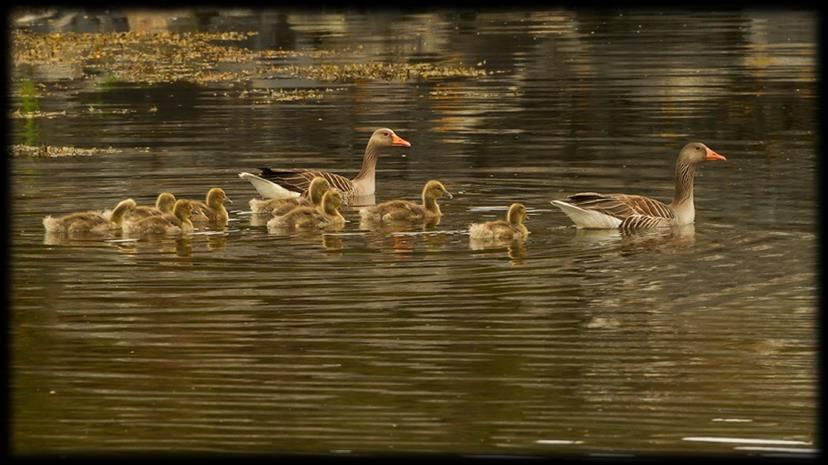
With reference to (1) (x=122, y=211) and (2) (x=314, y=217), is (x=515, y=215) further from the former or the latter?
(1) (x=122, y=211)

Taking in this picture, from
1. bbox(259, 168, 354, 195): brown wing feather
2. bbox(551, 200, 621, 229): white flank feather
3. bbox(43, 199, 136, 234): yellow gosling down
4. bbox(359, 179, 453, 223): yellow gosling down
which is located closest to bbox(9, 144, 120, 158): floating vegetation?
bbox(259, 168, 354, 195): brown wing feather

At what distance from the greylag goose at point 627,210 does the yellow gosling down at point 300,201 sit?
99.2 inches

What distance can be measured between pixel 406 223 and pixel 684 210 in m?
2.59

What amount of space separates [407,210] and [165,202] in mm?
2286

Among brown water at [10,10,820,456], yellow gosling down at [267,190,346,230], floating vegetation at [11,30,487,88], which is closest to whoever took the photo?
brown water at [10,10,820,456]

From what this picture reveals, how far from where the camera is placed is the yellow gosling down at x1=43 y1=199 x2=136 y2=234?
618 inches

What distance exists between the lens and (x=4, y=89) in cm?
509

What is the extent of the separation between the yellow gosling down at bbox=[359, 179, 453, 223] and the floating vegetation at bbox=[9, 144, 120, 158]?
6312 mm

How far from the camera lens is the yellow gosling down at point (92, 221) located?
15695 millimetres

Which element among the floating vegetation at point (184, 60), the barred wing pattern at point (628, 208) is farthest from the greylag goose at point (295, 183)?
the floating vegetation at point (184, 60)

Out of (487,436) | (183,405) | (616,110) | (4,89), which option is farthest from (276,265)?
(616,110)

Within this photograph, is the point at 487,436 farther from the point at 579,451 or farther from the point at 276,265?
the point at 276,265

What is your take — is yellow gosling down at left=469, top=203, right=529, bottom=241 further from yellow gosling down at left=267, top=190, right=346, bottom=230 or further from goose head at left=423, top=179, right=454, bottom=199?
yellow gosling down at left=267, top=190, right=346, bottom=230

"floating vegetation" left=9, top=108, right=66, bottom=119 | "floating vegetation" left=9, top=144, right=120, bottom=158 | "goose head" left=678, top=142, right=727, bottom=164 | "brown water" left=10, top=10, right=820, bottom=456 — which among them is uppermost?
"floating vegetation" left=9, top=108, right=66, bottom=119
